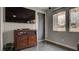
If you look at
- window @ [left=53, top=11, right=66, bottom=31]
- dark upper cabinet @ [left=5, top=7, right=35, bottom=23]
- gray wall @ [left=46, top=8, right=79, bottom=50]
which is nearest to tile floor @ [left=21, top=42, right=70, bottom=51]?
gray wall @ [left=46, top=8, right=79, bottom=50]

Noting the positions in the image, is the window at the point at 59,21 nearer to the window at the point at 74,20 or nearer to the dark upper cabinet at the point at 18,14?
the window at the point at 74,20

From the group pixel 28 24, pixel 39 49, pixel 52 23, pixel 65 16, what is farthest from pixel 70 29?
pixel 28 24

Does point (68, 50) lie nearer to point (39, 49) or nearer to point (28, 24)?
point (39, 49)

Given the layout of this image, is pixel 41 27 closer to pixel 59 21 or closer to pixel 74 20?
pixel 59 21

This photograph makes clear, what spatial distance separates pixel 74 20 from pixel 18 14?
3.25 feet

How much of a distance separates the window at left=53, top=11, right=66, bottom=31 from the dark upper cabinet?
42cm

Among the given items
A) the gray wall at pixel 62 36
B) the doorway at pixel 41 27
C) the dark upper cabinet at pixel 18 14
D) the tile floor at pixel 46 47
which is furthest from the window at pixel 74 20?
the dark upper cabinet at pixel 18 14

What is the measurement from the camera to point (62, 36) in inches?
58.3

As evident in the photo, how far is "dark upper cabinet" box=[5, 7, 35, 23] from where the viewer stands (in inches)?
56.0

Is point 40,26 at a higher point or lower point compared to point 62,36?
higher

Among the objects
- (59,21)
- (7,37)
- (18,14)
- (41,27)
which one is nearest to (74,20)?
(59,21)

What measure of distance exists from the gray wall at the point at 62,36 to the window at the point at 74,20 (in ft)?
0.21

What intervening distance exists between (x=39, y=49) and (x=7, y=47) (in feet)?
1.81
